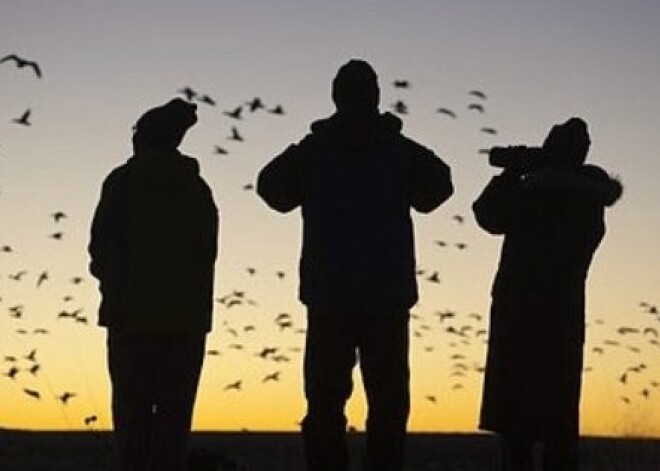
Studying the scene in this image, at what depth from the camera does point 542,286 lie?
11.2 m

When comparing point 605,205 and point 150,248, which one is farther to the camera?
point 605,205

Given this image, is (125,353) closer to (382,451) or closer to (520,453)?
(382,451)

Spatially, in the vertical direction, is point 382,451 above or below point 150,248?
below

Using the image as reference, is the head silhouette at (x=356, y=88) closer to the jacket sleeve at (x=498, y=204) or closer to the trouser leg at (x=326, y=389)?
the trouser leg at (x=326, y=389)

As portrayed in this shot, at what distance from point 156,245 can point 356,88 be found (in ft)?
4.64

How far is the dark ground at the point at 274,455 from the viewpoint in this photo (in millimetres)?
15328

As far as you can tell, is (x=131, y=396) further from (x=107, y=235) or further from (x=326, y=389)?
(x=326, y=389)

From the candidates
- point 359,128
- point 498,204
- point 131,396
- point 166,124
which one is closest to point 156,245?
point 166,124

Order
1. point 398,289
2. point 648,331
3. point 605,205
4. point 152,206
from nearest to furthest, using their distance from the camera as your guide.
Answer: point 398,289
point 152,206
point 605,205
point 648,331

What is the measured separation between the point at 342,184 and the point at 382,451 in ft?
4.37

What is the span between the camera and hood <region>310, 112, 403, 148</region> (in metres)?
10.1

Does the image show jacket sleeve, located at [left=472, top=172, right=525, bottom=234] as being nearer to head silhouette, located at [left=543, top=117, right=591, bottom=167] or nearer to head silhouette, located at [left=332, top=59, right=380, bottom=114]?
head silhouette, located at [left=543, top=117, right=591, bottom=167]

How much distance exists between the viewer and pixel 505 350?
11359 mm

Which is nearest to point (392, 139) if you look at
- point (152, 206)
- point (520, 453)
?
point (152, 206)
